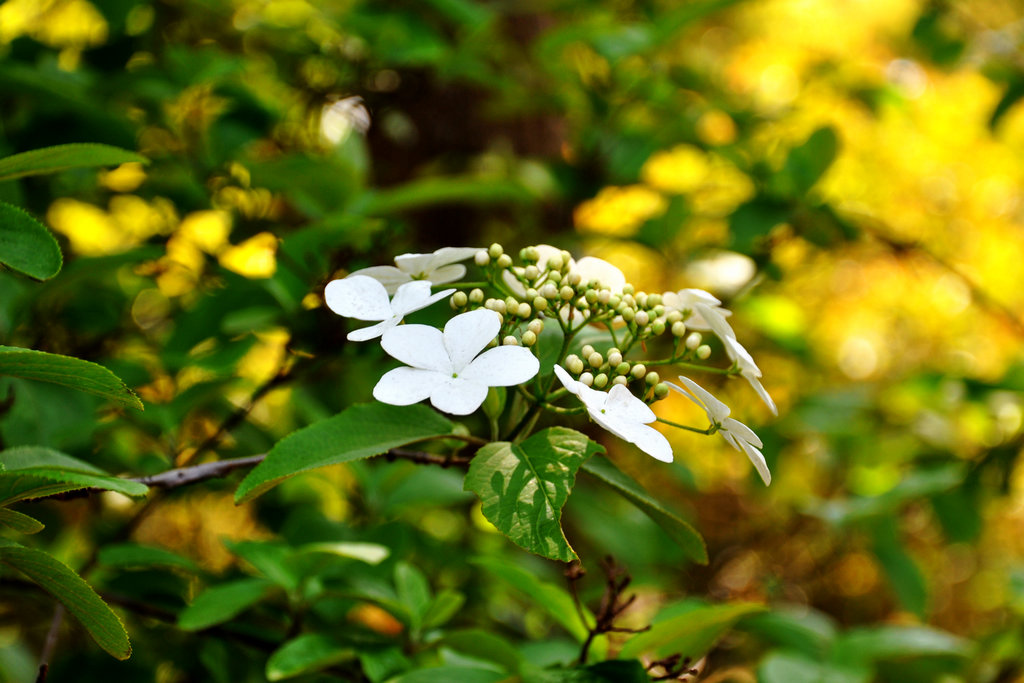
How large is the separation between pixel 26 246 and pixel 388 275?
334 mm

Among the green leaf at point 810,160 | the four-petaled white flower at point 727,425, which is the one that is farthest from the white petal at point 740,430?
the green leaf at point 810,160

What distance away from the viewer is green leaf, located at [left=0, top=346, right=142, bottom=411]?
0.63 metres

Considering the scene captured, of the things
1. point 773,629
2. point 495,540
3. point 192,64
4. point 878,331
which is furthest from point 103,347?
point 878,331

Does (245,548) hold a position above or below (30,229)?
below

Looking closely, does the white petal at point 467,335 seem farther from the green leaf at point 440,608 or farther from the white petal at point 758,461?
the green leaf at point 440,608

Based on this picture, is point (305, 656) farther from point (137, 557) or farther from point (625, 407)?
point (625, 407)

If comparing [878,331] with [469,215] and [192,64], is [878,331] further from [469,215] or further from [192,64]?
[192,64]

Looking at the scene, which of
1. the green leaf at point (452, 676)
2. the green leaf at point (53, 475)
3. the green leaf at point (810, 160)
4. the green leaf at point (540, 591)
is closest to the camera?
the green leaf at point (53, 475)

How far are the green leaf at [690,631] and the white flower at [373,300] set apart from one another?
486mm

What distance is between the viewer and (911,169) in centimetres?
481

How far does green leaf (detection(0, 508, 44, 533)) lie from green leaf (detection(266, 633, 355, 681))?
34cm

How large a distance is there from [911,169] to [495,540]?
4.04m

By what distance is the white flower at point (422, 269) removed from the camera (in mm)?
786

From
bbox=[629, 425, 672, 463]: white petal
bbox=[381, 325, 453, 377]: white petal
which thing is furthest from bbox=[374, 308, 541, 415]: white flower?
bbox=[629, 425, 672, 463]: white petal
